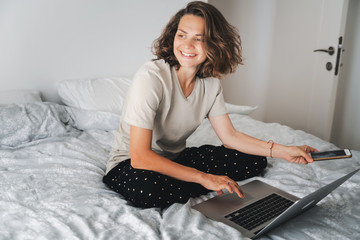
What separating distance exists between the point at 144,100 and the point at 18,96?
1.11 meters

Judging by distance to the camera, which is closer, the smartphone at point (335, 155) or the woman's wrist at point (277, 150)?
the smartphone at point (335, 155)

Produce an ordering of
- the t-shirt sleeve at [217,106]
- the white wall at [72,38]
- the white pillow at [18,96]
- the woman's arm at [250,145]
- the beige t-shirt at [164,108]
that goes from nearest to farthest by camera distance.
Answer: the beige t-shirt at [164,108]
the woman's arm at [250,145]
the t-shirt sleeve at [217,106]
the white pillow at [18,96]
the white wall at [72,38]

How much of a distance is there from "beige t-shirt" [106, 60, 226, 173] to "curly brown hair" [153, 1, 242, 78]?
0.19 feet

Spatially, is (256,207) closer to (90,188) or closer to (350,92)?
(90,188)

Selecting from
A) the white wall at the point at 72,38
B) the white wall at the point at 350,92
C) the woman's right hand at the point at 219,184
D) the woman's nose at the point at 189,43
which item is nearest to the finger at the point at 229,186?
the woman's right hand at the point at 219,184

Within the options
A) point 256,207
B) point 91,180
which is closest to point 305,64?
point 256,207

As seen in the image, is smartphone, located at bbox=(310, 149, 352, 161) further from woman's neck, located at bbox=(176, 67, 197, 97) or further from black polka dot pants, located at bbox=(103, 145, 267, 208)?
woman's neck, located at bbox=(176, 67, 197, 97)

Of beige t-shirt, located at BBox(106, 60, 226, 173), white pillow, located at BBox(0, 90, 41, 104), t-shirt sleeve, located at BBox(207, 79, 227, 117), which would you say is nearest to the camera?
beige t-shirt, located at BBox(106, 60, 226, 173)

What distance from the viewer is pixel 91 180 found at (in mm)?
1302

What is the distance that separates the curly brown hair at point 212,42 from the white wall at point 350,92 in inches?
69.5

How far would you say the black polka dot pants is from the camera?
109 centimetres

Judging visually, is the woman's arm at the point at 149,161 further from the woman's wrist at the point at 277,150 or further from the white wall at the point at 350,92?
the white wall at the point at 350,92

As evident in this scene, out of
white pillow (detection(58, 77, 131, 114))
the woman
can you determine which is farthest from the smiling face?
white pillow (detection(58, 77, 131, 114))

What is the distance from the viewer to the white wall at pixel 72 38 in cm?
200
